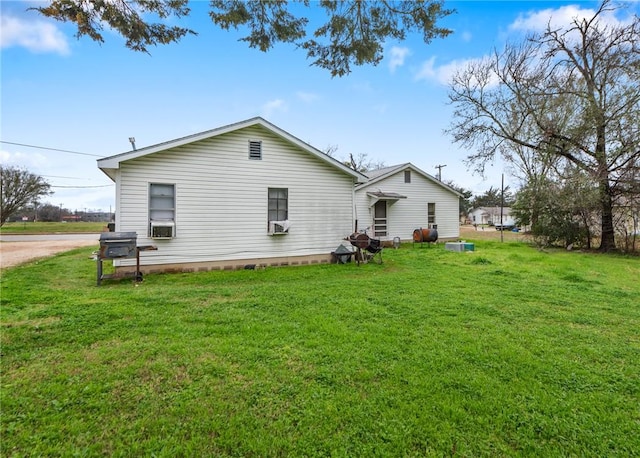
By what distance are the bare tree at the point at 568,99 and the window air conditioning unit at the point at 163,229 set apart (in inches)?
567

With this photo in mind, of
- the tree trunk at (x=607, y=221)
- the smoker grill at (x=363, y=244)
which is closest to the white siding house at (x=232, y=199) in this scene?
the smoker grill at (x=363, y=244)

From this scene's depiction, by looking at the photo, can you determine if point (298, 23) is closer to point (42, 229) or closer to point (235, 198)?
point (235, 198)

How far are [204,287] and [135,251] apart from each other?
177 centimetres

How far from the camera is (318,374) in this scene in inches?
108

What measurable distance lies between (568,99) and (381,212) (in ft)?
29.9

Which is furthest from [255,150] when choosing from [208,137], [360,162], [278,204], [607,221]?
[360,162]

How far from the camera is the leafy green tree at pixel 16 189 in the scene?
86.5 feet

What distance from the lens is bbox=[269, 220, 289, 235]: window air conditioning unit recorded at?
28.7 ft

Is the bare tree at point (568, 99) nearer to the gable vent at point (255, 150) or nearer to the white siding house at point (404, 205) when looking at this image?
the white siding house at point (404, 205)

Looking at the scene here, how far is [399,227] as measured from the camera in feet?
52.0

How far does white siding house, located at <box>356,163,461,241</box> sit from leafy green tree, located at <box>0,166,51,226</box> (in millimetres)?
30599

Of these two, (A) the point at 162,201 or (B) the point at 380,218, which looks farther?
(B) the point at 380,218

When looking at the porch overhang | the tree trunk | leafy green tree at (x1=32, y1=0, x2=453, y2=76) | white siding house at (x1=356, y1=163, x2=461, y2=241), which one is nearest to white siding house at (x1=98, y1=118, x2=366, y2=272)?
leafy green tree at (x1=32, y1=0, x2=453, y2=76)

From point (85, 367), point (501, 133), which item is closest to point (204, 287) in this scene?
point (85, 367)
